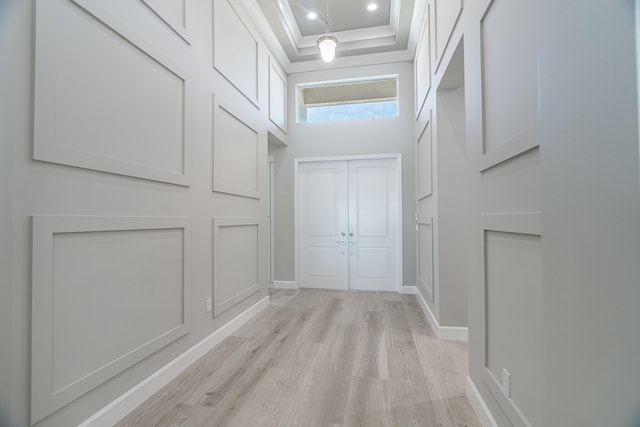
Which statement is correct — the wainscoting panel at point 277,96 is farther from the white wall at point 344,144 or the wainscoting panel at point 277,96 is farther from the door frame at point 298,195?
the door frame at point 298,195

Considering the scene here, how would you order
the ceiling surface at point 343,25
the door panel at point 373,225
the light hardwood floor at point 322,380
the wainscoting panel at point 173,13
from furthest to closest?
the door panel at point 373,225, the ceiling surface at point 343,25, the wainscoting panel at point 173,13, the light hardwood floor at point 322,380

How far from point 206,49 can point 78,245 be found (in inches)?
73.4

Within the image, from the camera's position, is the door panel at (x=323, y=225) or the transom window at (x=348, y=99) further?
the door panel at (x=323, y=225)

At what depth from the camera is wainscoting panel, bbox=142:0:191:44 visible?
188cm

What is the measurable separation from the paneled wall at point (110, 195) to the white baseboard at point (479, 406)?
75.3 inches

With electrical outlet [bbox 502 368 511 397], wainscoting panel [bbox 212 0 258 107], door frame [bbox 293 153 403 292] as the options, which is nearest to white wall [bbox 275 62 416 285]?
door frame [bbox 293 153 403 292]

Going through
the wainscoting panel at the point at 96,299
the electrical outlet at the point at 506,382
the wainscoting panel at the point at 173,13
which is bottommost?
the electrical outlet at the point at 506,382

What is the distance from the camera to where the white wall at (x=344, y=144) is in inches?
171

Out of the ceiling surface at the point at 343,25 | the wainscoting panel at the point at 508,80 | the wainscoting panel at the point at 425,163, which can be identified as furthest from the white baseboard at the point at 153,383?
the ceiling surface at the point at 343,25

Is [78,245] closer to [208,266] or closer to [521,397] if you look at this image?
[208,266]

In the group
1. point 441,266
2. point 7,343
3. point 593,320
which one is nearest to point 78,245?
point 7,343

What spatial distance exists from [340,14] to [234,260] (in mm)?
3223

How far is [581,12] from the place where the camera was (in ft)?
1.85

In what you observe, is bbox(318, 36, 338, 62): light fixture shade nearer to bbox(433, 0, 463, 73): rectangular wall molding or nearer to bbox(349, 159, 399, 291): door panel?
bbox(433, 0, 463, 73): rectangular wall molding
